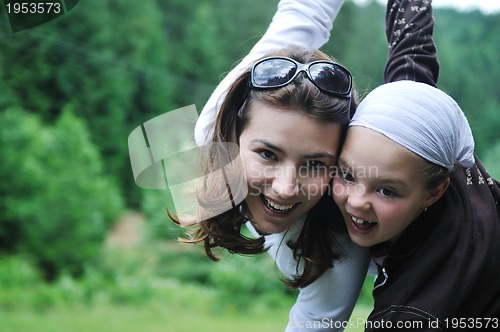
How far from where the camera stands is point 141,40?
19859 millimetres

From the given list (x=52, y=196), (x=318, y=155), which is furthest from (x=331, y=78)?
(x=52, y=196)

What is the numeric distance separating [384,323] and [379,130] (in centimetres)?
35

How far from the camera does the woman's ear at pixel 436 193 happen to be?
118cm

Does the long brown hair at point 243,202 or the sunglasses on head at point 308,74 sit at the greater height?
the sunglasses on head at point 308,74

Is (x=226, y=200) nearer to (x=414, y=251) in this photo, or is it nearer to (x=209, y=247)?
(x=209, y=247)

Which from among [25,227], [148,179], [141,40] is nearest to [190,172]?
[148,179]

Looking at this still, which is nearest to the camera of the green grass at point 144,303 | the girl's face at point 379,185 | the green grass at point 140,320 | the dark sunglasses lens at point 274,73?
the girl's face at point 379,185

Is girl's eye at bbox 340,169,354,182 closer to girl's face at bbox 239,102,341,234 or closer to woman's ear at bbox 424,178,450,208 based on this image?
girl's face at bbox 239,102,341,234

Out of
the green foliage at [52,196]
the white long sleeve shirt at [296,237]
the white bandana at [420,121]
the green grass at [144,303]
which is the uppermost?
the white bandana at [420,121]

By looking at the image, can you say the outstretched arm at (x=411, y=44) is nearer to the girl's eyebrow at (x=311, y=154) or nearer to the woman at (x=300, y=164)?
the woman at (x=300, y=164)

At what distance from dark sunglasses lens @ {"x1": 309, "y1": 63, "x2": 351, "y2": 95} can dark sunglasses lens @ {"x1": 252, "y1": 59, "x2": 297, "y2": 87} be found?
42 mm

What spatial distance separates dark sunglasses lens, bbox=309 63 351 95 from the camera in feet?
4.00

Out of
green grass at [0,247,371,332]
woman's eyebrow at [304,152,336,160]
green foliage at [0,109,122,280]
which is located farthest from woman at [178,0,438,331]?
green foliage at [0,109,122,280]

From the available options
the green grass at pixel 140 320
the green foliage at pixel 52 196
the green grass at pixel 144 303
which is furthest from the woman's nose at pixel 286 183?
the green foliage at pixel 52 196
